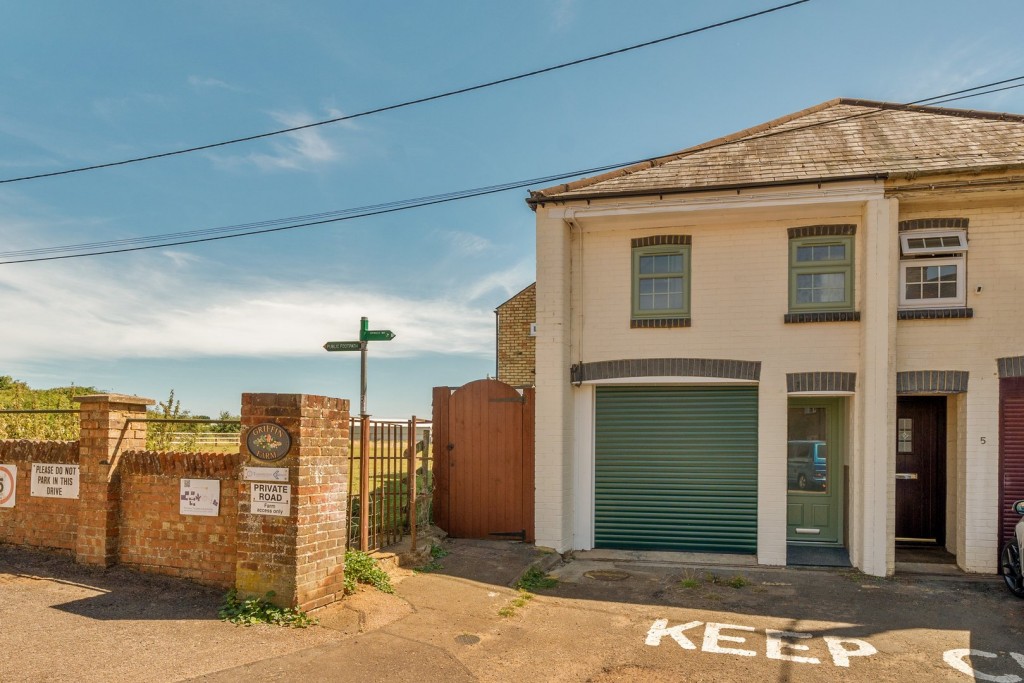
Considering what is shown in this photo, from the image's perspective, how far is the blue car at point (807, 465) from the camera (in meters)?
10.1

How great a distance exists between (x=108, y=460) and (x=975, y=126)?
13029 mm

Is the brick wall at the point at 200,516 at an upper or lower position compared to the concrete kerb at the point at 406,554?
upper

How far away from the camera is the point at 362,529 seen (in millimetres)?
7562

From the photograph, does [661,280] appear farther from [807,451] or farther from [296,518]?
[296,518]

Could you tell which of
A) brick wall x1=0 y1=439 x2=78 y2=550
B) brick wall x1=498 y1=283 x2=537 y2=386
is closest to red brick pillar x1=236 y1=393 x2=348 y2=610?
brick wall x1=0 y1=439 x2=78 y2=550

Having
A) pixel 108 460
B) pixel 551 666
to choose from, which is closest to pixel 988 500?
pixel 551 666

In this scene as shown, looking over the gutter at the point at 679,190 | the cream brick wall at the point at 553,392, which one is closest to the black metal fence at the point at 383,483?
the cream brick wall at the point at 553,392

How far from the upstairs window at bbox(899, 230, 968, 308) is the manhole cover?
5538 mm

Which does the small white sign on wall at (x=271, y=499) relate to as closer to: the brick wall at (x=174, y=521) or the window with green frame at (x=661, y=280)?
the brick wall at (x=174, y=521)

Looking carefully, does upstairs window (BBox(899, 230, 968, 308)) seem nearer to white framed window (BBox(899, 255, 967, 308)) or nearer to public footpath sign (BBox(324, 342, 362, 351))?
white framed window (BBox(899, 255, 967, 308))

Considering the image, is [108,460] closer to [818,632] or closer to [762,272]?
[818,632]

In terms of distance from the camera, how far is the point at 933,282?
30.7ft

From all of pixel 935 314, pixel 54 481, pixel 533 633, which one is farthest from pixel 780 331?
pixel 54 481

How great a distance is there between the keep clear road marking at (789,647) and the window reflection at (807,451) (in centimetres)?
408
